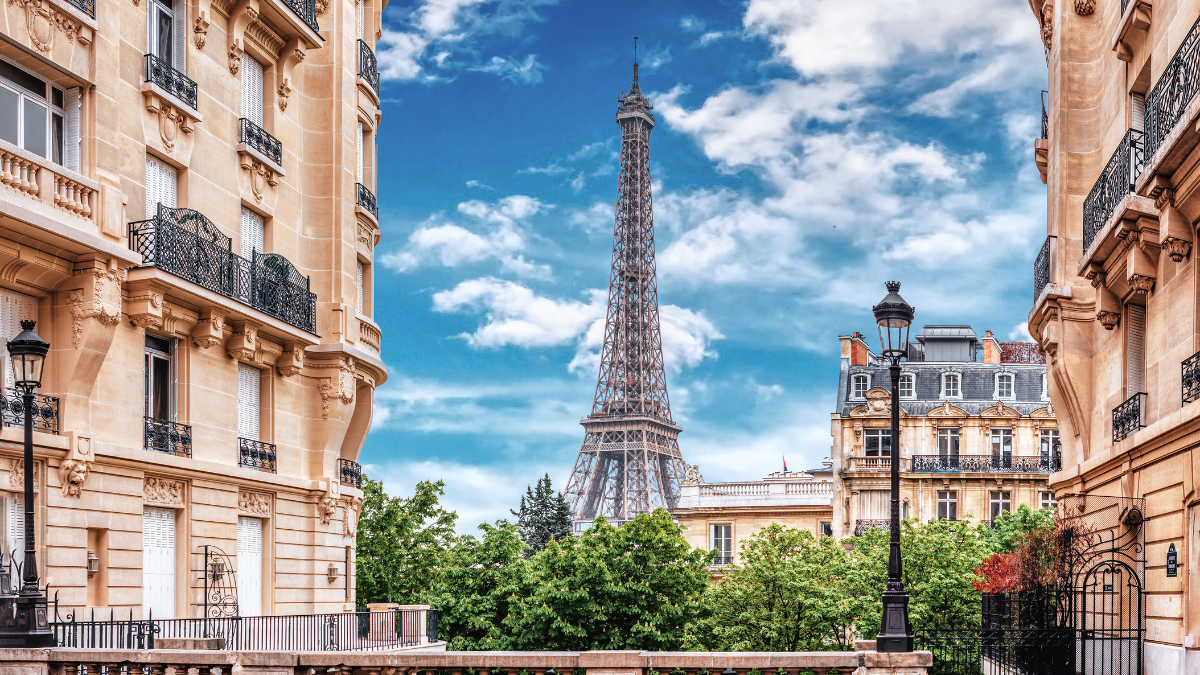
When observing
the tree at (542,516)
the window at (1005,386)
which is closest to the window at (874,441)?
the window at (1005,386)

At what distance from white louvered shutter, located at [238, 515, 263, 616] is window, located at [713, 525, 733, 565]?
167ft

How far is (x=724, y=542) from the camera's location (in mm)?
79812

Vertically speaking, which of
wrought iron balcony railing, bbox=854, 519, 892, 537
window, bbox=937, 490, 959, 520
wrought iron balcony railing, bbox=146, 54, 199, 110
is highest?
wrought iron balcony railing, bbox=146, 54, 199, 110

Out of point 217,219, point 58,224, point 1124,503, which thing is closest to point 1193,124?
point 1124,503

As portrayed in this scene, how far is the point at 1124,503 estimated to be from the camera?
2397 centimetres

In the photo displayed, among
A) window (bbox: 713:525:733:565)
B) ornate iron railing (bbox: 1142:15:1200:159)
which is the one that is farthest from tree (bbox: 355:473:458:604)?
ornate iron railing (bbox: 1142:15:1200:159)

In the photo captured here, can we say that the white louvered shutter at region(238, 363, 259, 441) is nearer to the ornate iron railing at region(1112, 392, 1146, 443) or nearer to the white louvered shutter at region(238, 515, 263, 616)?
the white louvered shutter at region(238, 515, 263, 616)

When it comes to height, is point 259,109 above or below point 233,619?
above

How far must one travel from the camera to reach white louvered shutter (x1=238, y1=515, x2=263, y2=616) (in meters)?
29.9

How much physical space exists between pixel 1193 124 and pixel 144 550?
2057 centimetres

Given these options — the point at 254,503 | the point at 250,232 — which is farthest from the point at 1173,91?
the point at 254,503

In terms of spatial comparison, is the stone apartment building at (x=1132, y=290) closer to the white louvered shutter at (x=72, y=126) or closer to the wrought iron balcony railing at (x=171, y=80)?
the wrought iron balcony railing at (x=171, y=80)

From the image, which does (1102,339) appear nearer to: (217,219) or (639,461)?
(217,219)

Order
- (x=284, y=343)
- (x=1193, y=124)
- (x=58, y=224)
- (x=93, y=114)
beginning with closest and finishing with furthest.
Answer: (x=1193, y=124)
(x=58, y=224)
(x=93, y=114)
(x=284, y=343)
